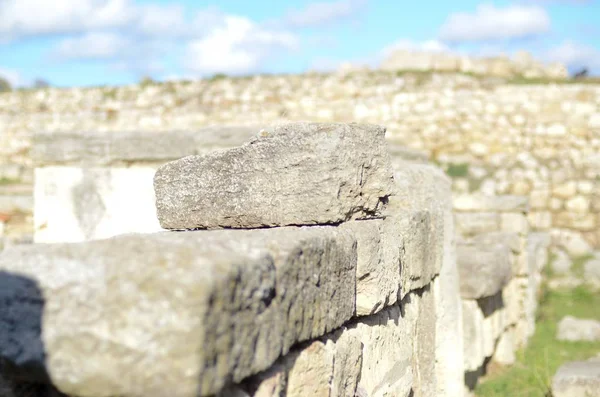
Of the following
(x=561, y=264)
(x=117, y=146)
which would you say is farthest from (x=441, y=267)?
(x=561, y=264)

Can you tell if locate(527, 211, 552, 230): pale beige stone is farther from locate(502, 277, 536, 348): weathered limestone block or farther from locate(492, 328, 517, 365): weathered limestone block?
locate(492, 328, 517, 365): weathered limestone block

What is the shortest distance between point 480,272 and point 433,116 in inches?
293

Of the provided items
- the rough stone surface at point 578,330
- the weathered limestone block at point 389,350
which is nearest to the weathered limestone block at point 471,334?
the weathered limestone block at point 389,350

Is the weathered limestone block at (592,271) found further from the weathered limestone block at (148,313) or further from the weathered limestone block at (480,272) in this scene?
the weathered limestone block at (148,313)

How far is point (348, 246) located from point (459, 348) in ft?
6.81

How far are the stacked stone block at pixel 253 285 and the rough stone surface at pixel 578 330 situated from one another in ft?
13.0

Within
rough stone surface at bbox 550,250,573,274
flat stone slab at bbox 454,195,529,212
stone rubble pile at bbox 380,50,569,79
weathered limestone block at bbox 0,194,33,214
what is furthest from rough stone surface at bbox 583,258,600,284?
weathered limestone block at bbox 0,194,33,214

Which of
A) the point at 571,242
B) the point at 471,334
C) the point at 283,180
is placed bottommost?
the point at 571,242

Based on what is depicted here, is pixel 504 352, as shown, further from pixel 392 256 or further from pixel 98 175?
pixel 392 256

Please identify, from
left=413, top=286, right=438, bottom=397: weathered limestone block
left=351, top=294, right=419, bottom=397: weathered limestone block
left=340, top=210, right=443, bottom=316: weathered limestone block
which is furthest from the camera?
left=413, top=286, right=438, bottom=397: weathered limestone block

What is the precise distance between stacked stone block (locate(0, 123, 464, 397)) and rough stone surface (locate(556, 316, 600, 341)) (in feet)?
13.0

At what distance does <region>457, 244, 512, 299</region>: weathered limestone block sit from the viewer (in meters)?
5.02

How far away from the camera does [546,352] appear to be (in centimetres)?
610

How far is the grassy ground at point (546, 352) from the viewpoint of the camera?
5230 millimetres
